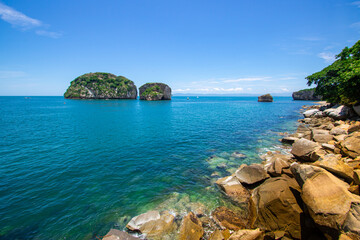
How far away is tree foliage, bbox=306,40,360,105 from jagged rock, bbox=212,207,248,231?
29.1 metres

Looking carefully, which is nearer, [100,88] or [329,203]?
[329,203]

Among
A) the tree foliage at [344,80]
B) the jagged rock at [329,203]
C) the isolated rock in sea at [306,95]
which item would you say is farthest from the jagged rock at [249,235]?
the isolated rock in sea at [306,95]

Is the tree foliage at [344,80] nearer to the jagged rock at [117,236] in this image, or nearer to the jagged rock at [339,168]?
the jagged rock at [339,168]

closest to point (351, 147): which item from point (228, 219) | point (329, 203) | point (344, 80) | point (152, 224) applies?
point (329, 203)

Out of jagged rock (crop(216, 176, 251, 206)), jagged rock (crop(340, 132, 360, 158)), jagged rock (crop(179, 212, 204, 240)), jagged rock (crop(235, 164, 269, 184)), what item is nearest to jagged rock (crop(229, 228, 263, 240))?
jagged rock (crop(179, 212, 204, 240))

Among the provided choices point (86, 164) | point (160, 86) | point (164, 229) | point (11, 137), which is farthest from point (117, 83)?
point (164, 229)

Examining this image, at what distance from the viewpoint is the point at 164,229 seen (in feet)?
29.3

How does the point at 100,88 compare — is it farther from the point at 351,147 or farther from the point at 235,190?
the point at 351,147

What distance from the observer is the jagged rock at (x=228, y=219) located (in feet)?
29.6

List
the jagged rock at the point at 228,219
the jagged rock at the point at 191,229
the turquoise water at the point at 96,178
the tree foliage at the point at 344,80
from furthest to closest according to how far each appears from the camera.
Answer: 1. the tree foliage at the point at 344,80
2. the turquoise water at the point at 96,178
3. the jagged rock at the point at 228,219
4. the jagged rock at the point at 191,229

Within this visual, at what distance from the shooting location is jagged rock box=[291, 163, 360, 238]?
5969mm

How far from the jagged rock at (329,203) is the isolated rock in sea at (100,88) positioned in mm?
183288

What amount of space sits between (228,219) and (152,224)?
472 centimetres

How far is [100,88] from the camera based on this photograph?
169125 millimetres
